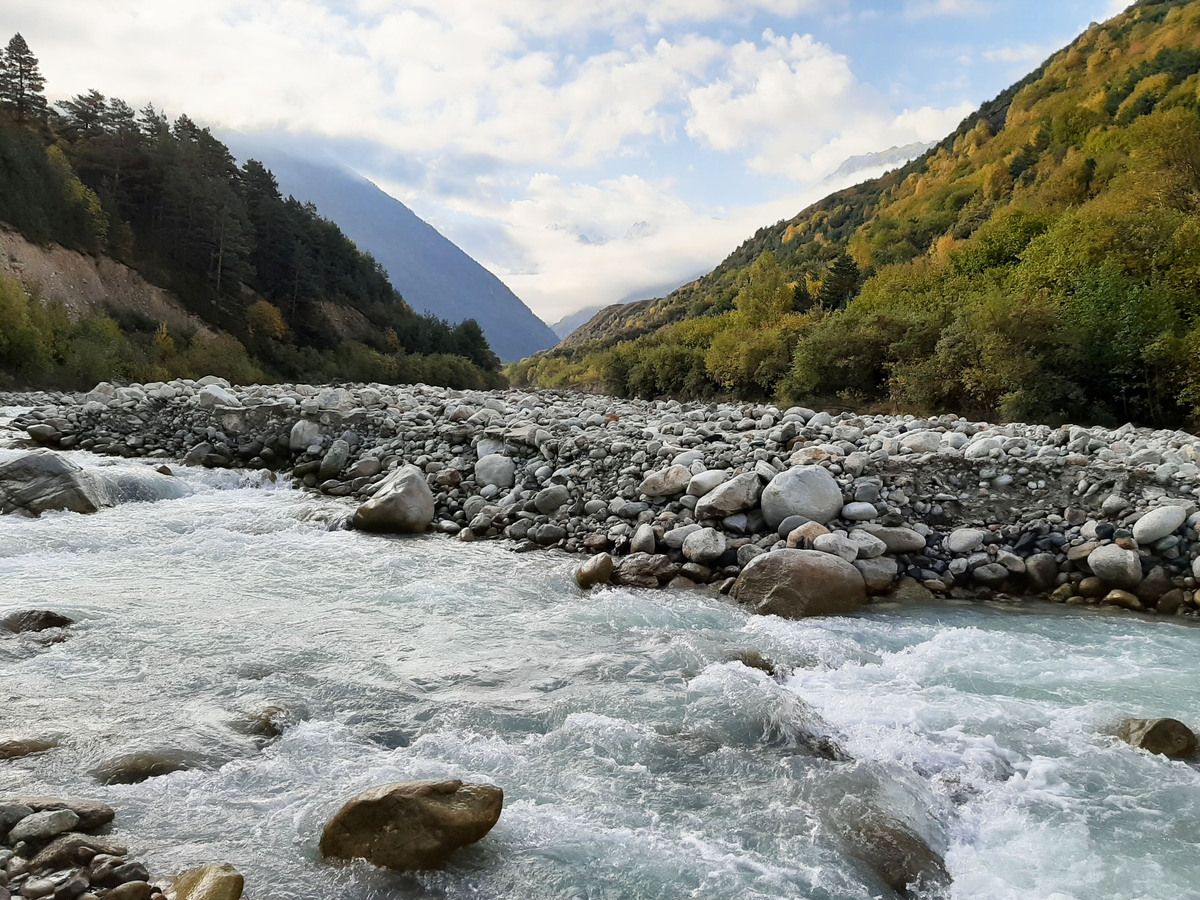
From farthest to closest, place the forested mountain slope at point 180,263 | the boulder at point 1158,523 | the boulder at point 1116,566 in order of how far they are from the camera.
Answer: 1. the forested mountain slope at point 180,263
2. the boulder at point 1158,523
3. the boulder at point 1116,566

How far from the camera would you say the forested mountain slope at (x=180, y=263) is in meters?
27.4

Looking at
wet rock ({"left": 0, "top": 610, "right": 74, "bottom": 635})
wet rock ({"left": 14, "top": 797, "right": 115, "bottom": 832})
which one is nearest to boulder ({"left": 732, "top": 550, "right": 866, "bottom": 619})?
wet rock ({"left": 14, "top": 797, "right": 115, "bottom": 832})

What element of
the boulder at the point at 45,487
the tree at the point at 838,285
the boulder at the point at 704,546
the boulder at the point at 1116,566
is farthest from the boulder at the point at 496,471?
the tree at the point at 838,285

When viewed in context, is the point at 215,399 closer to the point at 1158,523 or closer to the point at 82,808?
the point at 82,808

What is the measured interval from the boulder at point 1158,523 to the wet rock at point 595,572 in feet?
16.4

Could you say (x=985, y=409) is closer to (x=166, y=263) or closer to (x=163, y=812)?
(x=163, y=812)

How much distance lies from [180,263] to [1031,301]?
1688 inches

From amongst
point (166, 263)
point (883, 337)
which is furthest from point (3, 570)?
point (166, 263)

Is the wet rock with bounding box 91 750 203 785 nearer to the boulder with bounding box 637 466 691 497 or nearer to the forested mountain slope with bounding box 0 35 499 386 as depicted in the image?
the boulder with bounding box 637 466 691 497

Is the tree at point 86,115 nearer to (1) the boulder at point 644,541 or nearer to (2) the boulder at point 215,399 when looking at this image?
(2) the boulder at point 215,399

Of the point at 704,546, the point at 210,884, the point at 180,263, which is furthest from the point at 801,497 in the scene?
the point at 180,263

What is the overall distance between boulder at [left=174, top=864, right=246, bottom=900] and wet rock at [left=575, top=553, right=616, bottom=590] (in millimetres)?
4482

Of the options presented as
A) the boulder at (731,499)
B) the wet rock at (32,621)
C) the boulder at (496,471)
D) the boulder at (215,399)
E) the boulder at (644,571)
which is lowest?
the boulder at (644,571)

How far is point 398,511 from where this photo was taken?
881 centimetres
